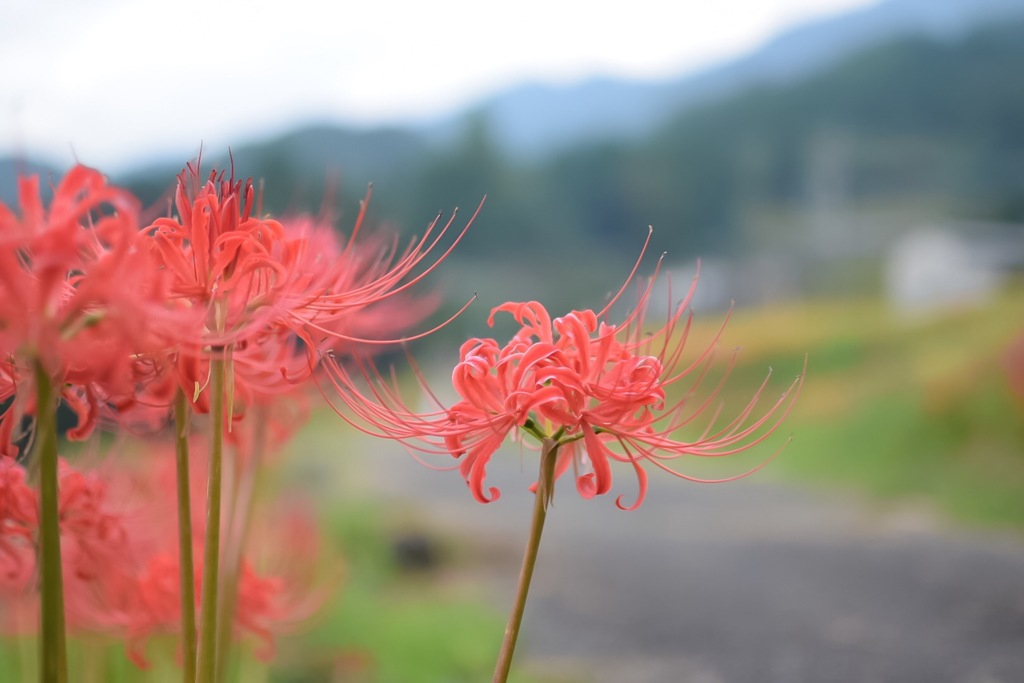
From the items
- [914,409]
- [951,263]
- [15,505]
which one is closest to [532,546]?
[15,505]

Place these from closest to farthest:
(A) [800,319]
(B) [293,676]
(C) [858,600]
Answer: (B) [293,676], (C) [858,600], (A) [800,319]

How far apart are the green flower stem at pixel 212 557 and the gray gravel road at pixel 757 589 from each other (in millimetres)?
982

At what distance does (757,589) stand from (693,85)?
12.3 metres

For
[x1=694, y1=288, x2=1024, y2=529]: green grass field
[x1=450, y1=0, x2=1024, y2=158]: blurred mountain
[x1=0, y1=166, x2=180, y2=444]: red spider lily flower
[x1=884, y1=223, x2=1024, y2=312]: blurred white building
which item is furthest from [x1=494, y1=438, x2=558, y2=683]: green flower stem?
[x1=450, y1=0, x2=1024, y2=158]: blurred mountain

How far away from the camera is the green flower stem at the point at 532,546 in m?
0.60

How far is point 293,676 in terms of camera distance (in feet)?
8.23

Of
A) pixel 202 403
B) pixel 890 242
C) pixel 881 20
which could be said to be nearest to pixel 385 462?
pixel 202 403

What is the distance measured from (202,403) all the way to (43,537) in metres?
0.20

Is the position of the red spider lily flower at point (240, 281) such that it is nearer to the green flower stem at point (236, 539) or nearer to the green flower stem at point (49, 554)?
the green flower stem at point (49, 554)

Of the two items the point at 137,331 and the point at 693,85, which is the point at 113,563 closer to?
the point at 137,331

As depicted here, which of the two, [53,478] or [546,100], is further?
[546,100]

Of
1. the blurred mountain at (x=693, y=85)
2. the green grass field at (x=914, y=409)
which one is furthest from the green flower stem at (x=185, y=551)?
the blurred mountain at (x=693, y=85)

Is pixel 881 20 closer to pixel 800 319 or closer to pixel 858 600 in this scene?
pixel 800 319

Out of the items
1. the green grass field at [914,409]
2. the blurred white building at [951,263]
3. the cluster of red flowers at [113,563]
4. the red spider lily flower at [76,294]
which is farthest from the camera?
the blurred white building at [951,263]
